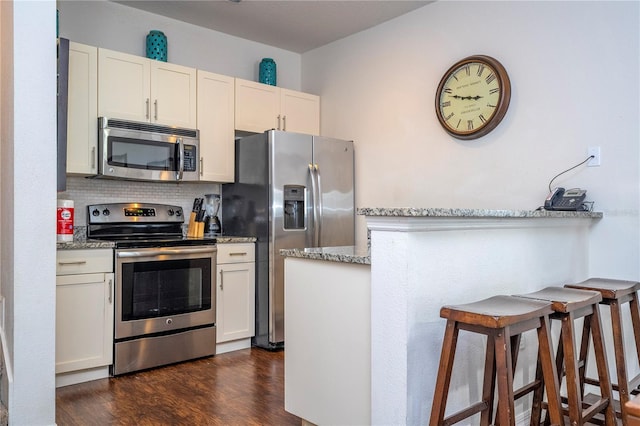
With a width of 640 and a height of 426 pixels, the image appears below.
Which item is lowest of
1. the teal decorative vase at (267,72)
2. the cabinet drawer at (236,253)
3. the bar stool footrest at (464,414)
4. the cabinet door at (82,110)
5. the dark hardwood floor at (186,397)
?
the dark hardwood floor at (186,397)

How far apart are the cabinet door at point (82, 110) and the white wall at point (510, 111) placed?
2079 millimetres

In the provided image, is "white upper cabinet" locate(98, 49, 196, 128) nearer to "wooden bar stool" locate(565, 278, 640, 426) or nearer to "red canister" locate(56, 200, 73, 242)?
"red canister" locate(56, 200, 73, 242)

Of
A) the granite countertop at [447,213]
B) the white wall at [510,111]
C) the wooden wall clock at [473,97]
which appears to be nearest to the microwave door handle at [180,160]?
the white wall at [510,111]

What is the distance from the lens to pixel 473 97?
337 cm

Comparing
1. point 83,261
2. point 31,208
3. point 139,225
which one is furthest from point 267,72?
point 31,208

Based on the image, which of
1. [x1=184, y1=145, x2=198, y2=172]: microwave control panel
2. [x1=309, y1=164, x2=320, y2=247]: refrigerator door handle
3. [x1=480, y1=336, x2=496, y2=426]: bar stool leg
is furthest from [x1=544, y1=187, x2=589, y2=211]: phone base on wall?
[x1=184, y1=145, x2=198, y2=172]: microwave control panel

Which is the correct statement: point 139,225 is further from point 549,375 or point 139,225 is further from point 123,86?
point 549,375

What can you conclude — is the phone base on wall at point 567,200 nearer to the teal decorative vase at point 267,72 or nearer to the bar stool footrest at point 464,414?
the bar stool footrest at point 464,414

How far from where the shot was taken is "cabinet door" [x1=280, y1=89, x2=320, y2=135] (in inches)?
172

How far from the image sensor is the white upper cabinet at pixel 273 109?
4082 mm

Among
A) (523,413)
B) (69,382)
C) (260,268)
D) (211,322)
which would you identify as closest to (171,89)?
(260,268)

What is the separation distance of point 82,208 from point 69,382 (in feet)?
3.99

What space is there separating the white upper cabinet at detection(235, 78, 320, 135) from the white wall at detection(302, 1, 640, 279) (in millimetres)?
189

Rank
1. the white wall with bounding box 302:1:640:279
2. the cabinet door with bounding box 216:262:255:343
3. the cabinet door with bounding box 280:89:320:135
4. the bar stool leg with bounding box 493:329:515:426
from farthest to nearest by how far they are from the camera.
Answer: the cabinet door with bounding box 280:89:320:135
the cabinet door with bounding box 216:262:255:343
the white wall with bounding box 302:1:640:279
the bar stool leg with bounding box 493:329:515:426
